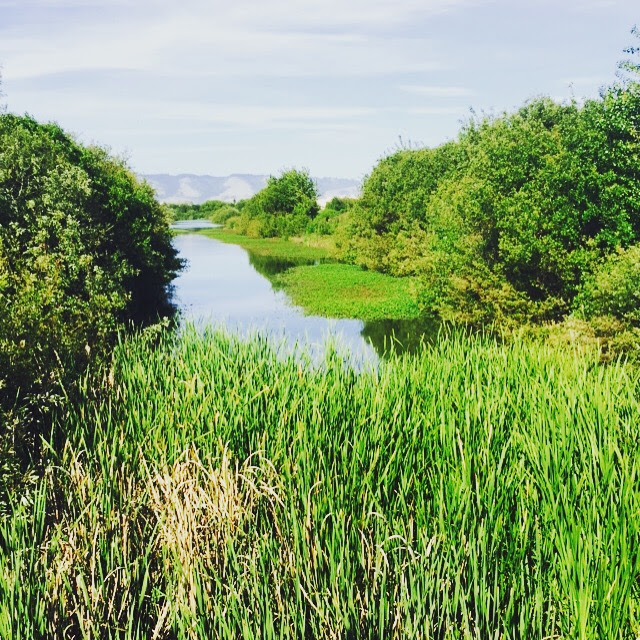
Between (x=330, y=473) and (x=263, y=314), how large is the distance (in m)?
22.3

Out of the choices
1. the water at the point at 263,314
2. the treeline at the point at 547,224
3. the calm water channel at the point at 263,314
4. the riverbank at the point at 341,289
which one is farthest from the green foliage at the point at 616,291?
the riverbank at the point at 341,289

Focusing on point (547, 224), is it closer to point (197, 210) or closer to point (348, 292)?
point (348, 292)

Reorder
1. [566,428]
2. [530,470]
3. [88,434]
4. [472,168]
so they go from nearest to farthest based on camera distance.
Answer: [530,470], [566,428], [88,434], [472,168]

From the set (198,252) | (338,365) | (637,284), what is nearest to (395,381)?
(338,365)

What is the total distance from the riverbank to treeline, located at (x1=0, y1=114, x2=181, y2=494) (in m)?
6.64

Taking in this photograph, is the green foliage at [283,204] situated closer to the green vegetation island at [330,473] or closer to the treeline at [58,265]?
the treeline at [58,265]

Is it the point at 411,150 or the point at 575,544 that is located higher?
the point at 411,150

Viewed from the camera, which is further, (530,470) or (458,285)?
(458,285)

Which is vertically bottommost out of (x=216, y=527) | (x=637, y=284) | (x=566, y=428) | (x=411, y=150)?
(x=216, y=527)

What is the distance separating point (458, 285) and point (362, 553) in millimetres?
17555

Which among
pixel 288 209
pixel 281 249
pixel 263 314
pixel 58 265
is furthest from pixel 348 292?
pixel 288 209

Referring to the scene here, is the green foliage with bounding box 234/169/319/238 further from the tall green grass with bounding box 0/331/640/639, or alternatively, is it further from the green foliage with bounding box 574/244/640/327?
the tall green grass with bounding box 0/331/640/639

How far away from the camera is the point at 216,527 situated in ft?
19.9

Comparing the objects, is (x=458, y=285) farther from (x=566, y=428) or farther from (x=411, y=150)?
(x=411, y=150)
